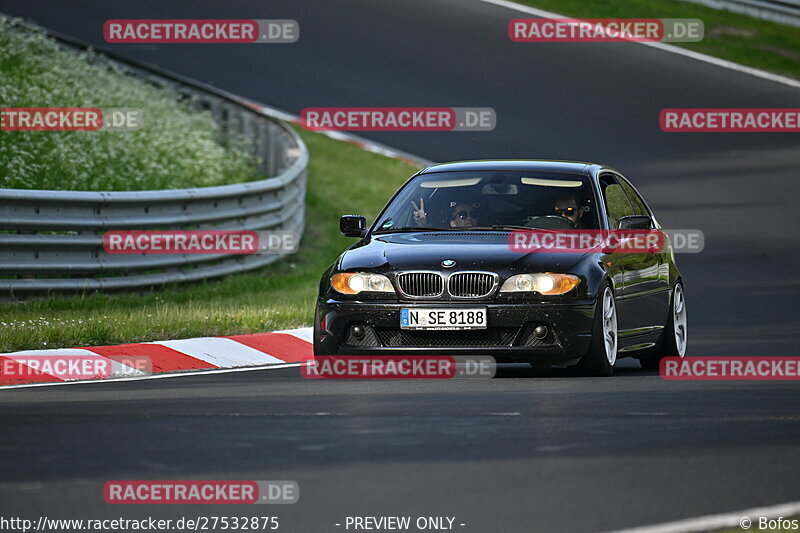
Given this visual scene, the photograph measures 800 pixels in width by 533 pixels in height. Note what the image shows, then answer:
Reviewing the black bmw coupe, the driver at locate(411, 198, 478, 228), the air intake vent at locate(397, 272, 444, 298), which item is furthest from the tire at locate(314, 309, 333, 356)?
the driver at locate(411, 198, 478, 228)

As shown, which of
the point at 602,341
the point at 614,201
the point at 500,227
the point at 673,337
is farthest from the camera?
the point at 673,337

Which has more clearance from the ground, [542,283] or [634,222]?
[634,222]

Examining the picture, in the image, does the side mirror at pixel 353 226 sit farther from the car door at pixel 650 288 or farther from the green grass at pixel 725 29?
the green grass at pixel 725 29

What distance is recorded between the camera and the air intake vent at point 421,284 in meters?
10.4

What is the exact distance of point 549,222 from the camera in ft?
37.2

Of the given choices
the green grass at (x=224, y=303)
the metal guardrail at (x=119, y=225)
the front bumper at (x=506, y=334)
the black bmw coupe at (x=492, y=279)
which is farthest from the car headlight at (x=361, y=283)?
the metal guardrail at (x=119, y=225)

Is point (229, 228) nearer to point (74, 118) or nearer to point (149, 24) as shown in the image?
point (74, 118)

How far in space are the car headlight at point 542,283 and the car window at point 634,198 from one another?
7.86ft

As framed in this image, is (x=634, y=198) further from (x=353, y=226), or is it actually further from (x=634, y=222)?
(x=353, y=226)

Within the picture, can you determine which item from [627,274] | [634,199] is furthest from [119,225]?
[627,274]

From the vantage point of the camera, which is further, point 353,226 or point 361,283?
point 353,226

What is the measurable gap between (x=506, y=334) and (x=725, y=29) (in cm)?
2235

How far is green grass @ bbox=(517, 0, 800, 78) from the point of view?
2988 centimetres

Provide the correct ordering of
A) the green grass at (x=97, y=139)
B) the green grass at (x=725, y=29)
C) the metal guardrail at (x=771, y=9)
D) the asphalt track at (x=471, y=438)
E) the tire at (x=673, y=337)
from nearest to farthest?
the asphalt track at (x=471, y=438) → the tire at (x=673, y=337) → the green grass at (x=97, y=139) → the green grass at (x=725, y=29) → the metal guardrail at (x=771, y=9)
